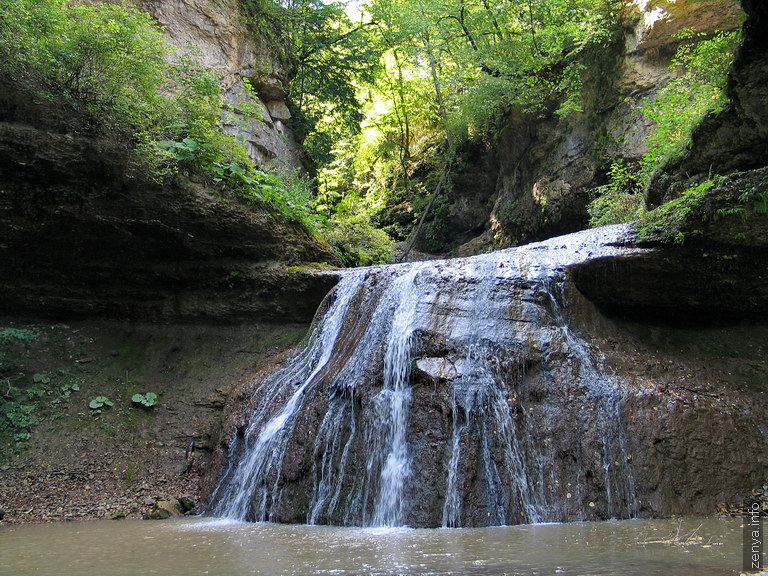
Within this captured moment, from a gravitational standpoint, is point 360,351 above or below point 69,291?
below

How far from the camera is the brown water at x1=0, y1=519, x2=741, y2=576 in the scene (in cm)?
307

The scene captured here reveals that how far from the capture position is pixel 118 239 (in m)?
8.77

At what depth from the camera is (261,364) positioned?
915 centimetres

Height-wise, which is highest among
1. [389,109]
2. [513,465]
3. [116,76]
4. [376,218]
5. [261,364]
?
[389,109]

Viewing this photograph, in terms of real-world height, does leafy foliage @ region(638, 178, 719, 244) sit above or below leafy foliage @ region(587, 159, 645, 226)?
below

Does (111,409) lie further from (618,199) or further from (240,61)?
(618,199)

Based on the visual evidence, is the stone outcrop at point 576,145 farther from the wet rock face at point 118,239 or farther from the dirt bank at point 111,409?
the dirt bank at point 111,409

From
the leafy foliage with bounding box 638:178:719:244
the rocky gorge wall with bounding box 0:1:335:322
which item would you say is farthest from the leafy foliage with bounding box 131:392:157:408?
the leafy foliage with bounding box 638:178:719:244

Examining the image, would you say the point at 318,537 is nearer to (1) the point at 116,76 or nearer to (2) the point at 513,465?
(2) the point at 513,465

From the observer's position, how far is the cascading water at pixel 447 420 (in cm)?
550

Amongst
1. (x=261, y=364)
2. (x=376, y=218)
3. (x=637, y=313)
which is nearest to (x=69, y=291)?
(x=261, y=364)

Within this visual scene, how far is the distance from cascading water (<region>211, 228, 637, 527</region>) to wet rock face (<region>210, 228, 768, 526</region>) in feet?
0.06

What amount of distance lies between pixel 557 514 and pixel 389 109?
18660mm

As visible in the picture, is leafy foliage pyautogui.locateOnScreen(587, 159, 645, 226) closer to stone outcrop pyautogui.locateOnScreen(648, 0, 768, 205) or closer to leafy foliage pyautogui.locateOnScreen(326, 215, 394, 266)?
stone outcrop pyautogui.locateOnScreen(648, 0, 768, 205)
